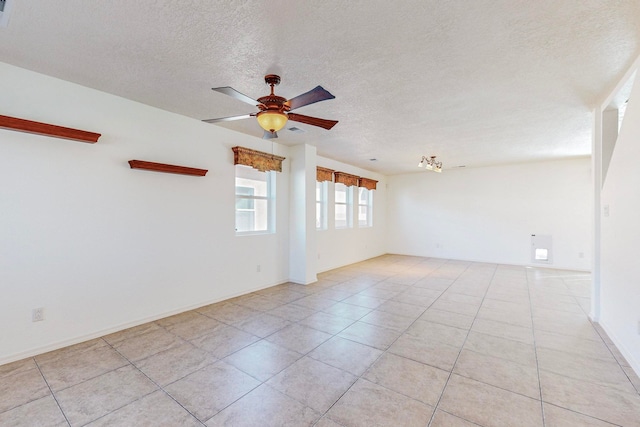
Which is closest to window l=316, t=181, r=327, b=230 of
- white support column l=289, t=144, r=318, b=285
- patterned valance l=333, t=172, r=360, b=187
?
patterned valance l=333, t=172, r=360, b=187

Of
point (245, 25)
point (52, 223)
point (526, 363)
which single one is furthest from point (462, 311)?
point (52, 223)

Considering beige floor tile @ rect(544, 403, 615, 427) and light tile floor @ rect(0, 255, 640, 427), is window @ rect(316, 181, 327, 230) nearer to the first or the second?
light tile floor @ rect(0, 255, 640, 427)

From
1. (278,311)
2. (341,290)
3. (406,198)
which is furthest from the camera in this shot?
(406,198)

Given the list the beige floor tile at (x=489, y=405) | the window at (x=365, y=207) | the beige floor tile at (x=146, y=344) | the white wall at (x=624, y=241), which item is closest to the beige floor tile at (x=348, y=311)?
the beige floor tile at (x=489, y=405)

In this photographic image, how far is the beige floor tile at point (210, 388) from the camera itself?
184 cm

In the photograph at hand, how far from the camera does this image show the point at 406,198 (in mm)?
8266

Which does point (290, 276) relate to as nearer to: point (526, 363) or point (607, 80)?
point (526, 363)

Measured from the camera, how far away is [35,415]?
1.76 m

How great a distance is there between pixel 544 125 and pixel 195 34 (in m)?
4.38

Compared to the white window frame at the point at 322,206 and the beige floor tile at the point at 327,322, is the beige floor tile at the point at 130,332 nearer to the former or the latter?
the beige floor tile at the point at 327,322

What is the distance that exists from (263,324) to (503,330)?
2.67 metres

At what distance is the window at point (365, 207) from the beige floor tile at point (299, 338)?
4727 millimetres

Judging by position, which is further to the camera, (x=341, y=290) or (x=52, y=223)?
(x=341, y=290)

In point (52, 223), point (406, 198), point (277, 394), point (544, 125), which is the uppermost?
point (544, 125)
